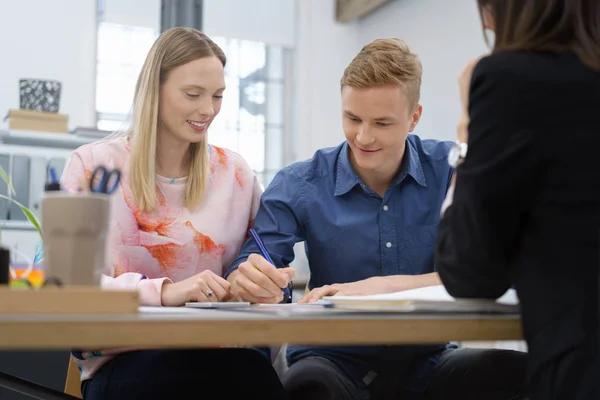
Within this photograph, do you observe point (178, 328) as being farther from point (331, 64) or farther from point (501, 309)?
point (331, 64)

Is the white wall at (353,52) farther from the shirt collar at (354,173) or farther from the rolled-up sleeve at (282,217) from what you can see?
the rolled-up sleeve at (282,217)

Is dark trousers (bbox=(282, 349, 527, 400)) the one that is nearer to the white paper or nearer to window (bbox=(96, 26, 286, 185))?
the white paper

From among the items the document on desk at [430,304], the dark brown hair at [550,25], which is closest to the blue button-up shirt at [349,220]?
the document on desk at [430,304]

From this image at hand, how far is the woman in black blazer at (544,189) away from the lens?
2.74 ft

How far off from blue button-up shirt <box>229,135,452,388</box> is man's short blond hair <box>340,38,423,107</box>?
7.0 inches

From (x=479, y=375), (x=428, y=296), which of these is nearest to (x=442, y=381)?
(x=479, y=375)

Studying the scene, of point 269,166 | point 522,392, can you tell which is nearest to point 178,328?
point 522,392

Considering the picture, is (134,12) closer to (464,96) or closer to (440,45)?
(440,45)

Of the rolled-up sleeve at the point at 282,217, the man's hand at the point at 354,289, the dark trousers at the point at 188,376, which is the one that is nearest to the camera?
the dark trousers at the point at 188,376

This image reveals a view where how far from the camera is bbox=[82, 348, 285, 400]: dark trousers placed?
1.30m

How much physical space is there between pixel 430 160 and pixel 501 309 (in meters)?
0.98

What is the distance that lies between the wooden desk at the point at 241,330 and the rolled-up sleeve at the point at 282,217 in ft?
2.83

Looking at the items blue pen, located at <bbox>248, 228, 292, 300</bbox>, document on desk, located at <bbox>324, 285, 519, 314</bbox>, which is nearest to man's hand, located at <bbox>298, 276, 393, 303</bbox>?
blue pen, located at <bbox>248, 228, 292, 300</bbox>

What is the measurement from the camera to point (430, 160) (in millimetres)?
1894
